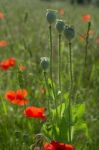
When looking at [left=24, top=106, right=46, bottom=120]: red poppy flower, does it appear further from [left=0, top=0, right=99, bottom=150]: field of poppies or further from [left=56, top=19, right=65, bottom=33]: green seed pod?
[left=56, top=19, right=65, bottom=33]: green seed pod

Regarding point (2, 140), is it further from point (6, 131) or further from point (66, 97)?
point (66, 97)

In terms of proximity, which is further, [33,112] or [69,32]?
[33,112]

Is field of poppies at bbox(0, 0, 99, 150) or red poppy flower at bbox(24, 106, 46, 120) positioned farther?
red poppy flower at bbox(24, 106, 46, 120)

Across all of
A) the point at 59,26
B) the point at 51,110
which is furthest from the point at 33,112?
the point at 59,26

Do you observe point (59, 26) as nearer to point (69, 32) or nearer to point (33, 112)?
point (69, 32)

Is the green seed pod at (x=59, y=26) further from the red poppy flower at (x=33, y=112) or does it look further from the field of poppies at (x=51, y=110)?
the red poppy flower at (x=33, y=112)

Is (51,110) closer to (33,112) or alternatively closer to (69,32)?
(33,112)

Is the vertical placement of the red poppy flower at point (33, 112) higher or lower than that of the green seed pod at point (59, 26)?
lower

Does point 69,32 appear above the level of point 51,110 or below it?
above

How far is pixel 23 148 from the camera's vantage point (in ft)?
6.40

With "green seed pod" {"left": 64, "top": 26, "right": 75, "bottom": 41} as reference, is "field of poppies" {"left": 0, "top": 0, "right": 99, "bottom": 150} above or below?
below

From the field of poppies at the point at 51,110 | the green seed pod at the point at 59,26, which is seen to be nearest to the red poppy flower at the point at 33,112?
the field of poppies at the point at 51,110

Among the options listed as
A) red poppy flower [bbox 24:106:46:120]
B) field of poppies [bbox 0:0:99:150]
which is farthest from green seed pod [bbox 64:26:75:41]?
red poppy flower [bbox 24:106:46:120]

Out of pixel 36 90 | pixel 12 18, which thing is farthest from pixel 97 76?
pixel 12 18
